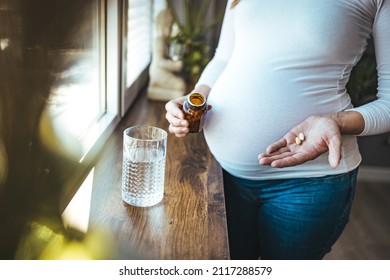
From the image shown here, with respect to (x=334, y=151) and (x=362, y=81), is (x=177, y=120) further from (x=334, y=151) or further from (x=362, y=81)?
(x=362, y=81)

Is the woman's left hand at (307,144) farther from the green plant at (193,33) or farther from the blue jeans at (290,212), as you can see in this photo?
the green plant at (193,33)

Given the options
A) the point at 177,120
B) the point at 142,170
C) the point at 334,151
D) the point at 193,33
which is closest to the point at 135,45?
the point at 193,33

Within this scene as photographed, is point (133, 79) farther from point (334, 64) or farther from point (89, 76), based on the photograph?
point (334, 64)

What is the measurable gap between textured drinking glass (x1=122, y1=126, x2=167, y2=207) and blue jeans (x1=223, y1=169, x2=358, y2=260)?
278mm

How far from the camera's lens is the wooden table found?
88 cm

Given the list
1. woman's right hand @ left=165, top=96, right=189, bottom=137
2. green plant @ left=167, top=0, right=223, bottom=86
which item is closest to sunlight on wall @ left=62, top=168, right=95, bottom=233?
woman's right hand @ left=165, top=96, right=189, bottom=137

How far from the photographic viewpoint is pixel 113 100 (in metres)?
1.51

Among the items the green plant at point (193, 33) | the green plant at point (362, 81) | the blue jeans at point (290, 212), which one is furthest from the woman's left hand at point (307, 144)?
the green plant at point (362, 81)

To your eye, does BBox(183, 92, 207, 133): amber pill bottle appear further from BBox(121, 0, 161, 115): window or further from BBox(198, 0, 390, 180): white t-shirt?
BBox(121, 0, 161, 115): window

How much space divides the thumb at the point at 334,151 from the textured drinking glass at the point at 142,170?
0.35m

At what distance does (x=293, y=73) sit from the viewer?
1071 mm

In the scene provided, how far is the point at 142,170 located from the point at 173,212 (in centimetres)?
11
